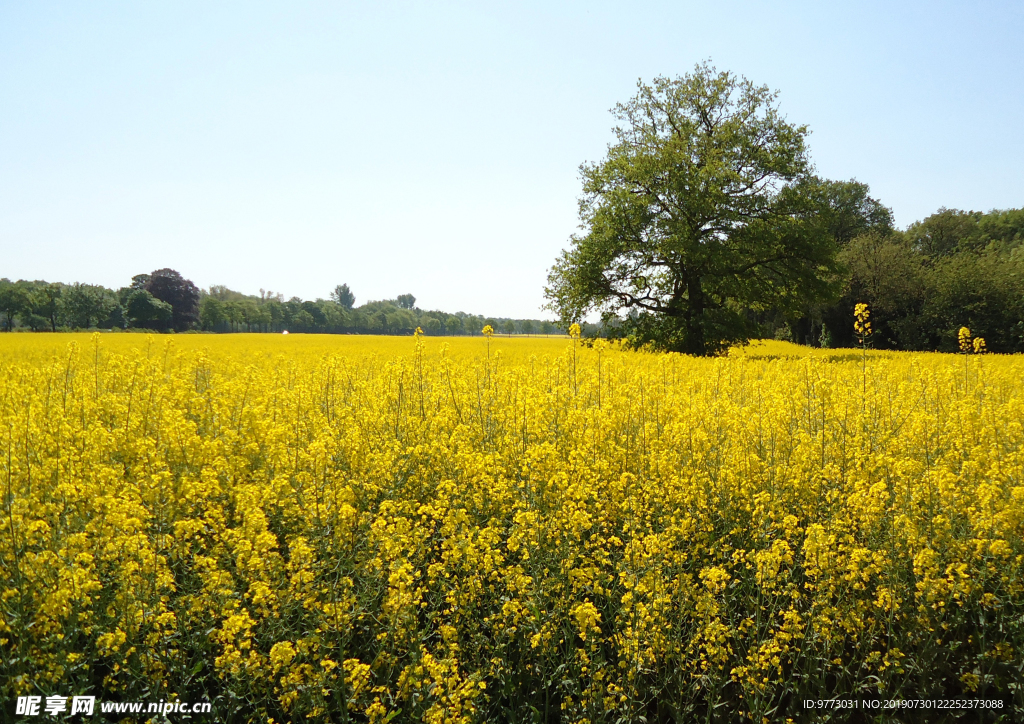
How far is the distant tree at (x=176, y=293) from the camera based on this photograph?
74.0 m

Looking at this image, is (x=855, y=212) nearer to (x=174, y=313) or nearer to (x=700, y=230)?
(x=700, y=230)

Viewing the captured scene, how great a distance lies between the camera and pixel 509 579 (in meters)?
3.29

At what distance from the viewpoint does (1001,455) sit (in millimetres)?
5613

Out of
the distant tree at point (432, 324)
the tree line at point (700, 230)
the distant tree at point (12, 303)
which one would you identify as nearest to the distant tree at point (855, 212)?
the tree line at point (700, 230)

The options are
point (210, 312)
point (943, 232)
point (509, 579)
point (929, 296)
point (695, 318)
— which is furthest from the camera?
point (210, 312)

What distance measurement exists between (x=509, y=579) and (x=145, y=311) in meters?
77.8

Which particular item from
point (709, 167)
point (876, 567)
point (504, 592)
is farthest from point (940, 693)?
point (709, 167)

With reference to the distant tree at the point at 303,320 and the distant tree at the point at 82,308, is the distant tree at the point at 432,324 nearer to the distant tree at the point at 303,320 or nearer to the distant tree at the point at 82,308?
the distant tree at the point at 303,320

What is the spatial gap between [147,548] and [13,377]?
34.3ft

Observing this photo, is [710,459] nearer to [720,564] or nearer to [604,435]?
[604,435]

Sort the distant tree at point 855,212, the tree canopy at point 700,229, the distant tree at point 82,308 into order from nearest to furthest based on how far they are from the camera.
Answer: the tree canopy at point 700,229 → the distant tree at point 855,212 → the distant tree at point 82,308

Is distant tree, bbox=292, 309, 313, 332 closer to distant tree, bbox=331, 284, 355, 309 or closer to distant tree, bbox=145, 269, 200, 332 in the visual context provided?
distant tree, bbox=145, 269, 200, 332

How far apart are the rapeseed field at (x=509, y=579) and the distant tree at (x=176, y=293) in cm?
7846

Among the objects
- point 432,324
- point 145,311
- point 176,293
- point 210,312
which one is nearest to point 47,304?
point 145,311
